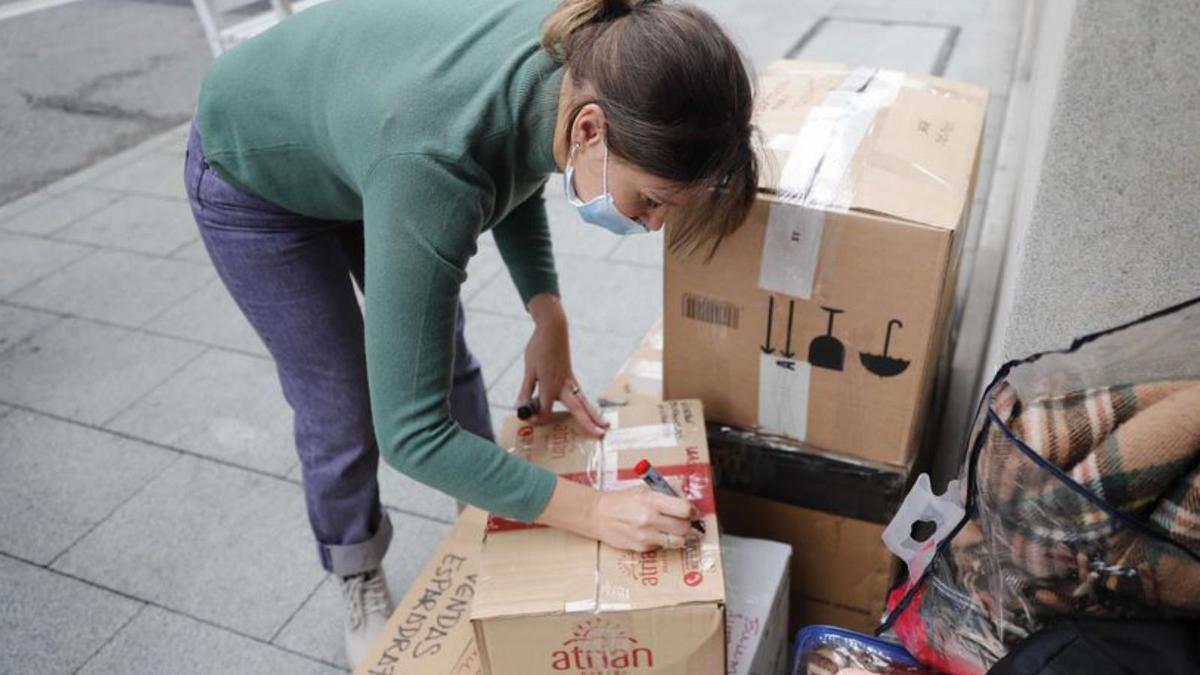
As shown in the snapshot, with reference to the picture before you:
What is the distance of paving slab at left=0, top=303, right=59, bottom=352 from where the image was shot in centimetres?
287

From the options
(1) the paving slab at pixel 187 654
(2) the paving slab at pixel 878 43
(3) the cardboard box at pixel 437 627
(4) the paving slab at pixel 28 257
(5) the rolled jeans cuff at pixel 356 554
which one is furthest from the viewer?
(2) the paving slab at pixel 878 43

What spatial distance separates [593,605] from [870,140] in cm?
78

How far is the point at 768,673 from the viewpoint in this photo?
1.36 m

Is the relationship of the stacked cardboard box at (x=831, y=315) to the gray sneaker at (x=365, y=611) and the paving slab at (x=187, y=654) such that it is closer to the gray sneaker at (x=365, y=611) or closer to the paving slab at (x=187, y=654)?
the gray sneaker at (x=365, y=611)

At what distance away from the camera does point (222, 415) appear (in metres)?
2.44

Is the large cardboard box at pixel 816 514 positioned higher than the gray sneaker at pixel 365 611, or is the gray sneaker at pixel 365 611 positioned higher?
the large cardboard box at pixel 816 514

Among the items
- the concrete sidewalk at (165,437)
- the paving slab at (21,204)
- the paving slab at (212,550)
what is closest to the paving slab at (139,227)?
the concrete sidewalk at (165,437)

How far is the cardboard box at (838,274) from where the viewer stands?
3.90 ft

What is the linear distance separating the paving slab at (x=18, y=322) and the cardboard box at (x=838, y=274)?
2421mm

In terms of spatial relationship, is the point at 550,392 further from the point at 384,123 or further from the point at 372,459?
the point at 384,123

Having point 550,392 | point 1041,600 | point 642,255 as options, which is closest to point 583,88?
point 550,392

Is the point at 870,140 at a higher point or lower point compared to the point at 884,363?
higher

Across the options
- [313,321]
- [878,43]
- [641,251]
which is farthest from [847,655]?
[878,43]

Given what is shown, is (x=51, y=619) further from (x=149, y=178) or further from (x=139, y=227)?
(x=149, y=178)
